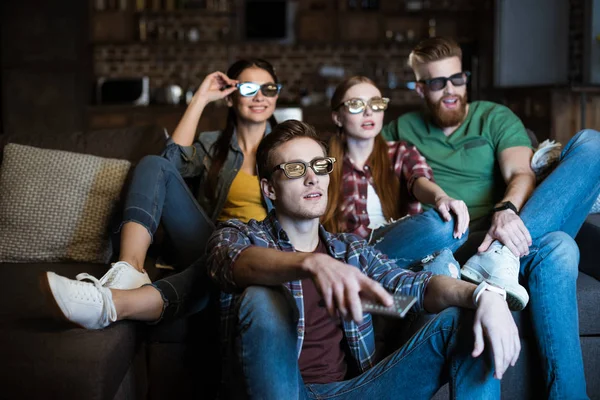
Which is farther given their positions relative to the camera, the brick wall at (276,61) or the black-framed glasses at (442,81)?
the brick wall at (276,61)

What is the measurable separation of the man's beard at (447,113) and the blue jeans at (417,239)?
0.63 m

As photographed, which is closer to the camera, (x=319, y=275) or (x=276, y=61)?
(x=319, y=275)

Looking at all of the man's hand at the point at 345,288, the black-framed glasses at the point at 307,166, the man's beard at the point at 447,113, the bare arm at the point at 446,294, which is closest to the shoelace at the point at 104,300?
the black-framed glasses at the point at 307,166

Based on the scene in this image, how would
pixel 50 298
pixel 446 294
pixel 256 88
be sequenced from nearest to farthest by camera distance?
pixel 446 294
pixel 50 298
pixel 256 88

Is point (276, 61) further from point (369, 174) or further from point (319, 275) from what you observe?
point (319, 275)

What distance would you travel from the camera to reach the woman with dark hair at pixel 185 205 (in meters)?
1.89

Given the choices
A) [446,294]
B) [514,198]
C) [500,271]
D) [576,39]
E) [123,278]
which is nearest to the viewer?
[446,294]

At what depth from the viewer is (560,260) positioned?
2096 millimetres

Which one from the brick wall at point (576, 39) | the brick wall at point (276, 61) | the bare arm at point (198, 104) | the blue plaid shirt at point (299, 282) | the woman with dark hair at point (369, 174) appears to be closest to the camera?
the blue plaid shirt at point (299, 282)

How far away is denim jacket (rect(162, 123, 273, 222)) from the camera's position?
268 cm

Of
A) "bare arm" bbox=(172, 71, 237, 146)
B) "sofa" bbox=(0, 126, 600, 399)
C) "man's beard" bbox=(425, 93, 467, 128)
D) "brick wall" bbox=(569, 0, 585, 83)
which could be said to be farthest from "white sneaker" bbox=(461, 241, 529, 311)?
"brick wall" bbox=(569, 0, 585, 83)

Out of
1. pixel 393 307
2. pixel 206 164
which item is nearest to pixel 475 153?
pixel 206 164

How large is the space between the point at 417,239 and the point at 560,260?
438 mm

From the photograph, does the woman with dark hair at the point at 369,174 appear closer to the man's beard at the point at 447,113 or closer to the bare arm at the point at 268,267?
the man's beard at the point at 447,113
